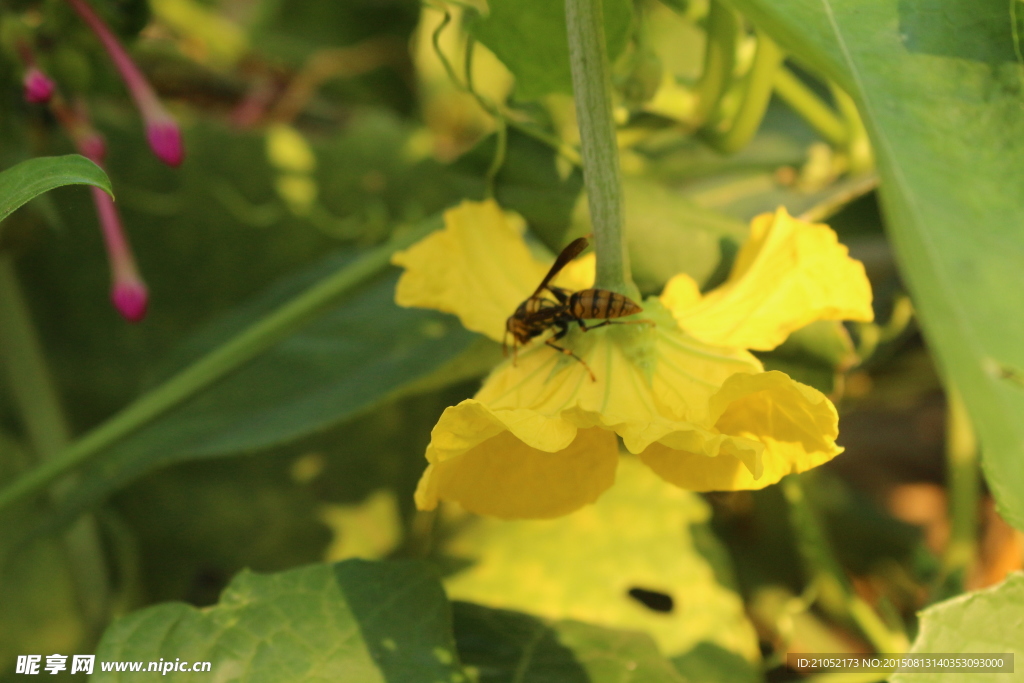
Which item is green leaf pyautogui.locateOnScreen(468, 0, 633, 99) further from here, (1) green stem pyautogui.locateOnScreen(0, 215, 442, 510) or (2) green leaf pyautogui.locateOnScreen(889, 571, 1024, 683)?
(2) green leaf pyautogui.locateOnScreen(889, 571, 1024, 683)

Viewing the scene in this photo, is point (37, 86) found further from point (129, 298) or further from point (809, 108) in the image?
point (809, 108)

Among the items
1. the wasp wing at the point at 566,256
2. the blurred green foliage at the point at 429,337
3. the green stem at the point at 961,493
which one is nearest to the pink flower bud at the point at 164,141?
the blurred green foliage at the point at 429,337

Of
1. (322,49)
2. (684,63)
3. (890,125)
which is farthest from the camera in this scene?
(322,49)

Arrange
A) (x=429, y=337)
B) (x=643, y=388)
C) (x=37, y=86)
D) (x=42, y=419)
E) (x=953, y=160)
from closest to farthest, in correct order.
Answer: (x=953, y=160), (x=643, y=388), (x=37, y=86), (x=429, y=337), (x=42, y=419)

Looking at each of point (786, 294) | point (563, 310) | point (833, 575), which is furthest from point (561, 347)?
point (833, 575)

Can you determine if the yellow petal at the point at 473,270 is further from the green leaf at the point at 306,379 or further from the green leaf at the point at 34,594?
the green leaf at the point at 34,594

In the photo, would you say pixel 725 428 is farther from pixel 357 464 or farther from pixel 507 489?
pixel 357 464

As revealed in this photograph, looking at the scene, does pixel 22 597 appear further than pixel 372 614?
Yes

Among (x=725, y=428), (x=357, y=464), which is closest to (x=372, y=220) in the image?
(x=357, y=464)
